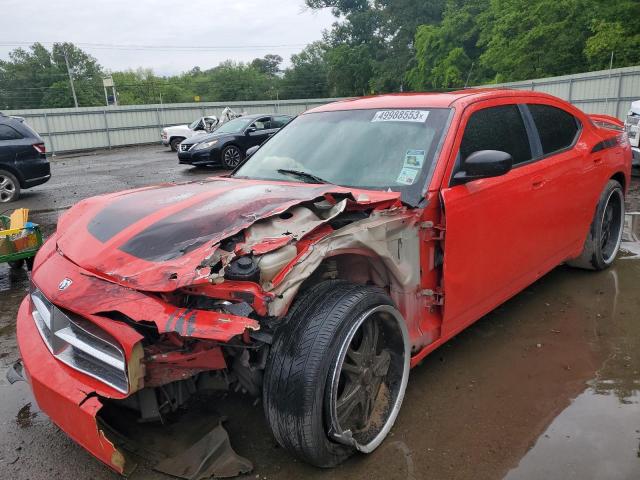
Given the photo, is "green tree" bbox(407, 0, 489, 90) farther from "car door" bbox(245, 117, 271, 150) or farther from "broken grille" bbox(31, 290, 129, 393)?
"broken grille" bbox(31, 290, 129, 393)

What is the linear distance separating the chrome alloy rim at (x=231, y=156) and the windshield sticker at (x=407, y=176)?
1176 centimetres

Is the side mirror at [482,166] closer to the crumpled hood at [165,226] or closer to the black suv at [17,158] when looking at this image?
the crumpled hood at [165,226]

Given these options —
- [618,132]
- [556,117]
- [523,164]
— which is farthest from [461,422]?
[618,132]

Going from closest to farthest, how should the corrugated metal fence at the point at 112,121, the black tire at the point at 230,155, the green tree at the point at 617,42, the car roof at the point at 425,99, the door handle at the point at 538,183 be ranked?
the car roof at the point at 425,99 < the door handle at the point at 538,183 < the black tire at the point at 230,155 < the green tree at the point at 617,42 < the corrugated metal fence at the point at 112,121

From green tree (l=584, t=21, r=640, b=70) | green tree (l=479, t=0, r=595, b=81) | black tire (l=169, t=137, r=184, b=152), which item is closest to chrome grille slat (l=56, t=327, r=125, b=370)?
black tire (l=169, t=137, r=184, b=152)

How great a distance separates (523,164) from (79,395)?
2943mm

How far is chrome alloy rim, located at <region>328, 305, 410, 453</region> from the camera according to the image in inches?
92.5

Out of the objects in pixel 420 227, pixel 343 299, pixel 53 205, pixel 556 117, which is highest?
pixel 556 117

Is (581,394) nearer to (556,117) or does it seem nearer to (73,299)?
(556,117)

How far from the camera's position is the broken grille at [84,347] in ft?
6.59

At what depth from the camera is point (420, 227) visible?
2.66 metres

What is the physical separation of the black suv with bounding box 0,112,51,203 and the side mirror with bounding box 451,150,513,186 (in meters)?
9.95

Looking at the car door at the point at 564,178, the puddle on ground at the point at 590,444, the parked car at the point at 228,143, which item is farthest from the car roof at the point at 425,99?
the parked car at the point at 228,143

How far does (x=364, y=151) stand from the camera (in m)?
3.14
